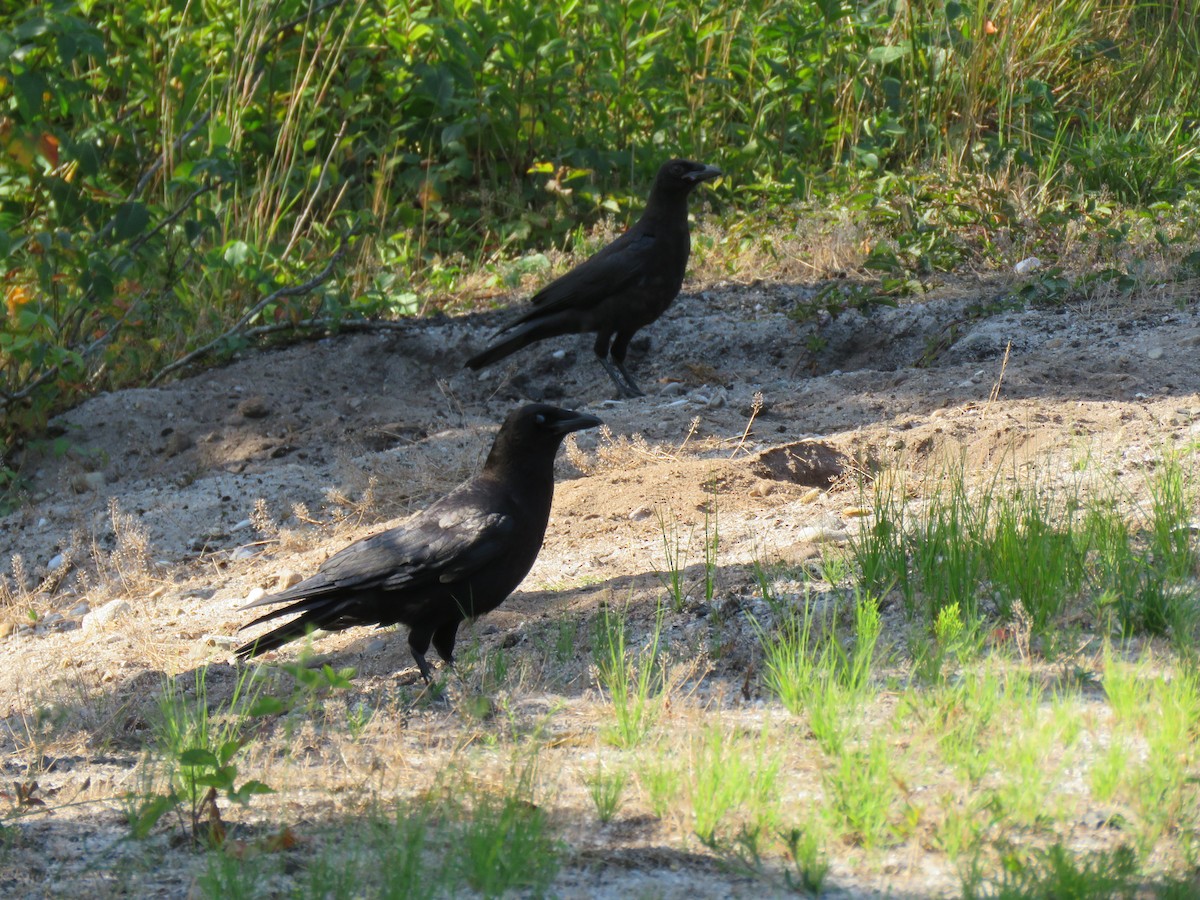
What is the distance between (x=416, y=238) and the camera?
9.91 m

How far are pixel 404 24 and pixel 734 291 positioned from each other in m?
2.97

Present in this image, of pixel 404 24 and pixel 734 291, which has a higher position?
pixel 404 24

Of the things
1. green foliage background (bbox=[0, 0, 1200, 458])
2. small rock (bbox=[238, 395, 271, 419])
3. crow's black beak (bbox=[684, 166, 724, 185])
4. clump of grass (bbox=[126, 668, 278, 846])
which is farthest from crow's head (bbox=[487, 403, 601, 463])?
crow's black beak (bbox=[684, 166, 724, 185])

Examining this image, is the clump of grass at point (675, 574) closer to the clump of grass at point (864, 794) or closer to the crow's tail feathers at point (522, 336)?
the clump of grass at point (864, 794)

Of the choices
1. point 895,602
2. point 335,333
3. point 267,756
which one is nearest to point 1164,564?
point 895,602

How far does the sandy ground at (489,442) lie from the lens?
15.9 feet

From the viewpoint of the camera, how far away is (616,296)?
24.9ft

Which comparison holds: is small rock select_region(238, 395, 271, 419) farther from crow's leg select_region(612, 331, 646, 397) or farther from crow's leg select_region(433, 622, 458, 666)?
crow's leg select_region(433, 622, 458, 666)

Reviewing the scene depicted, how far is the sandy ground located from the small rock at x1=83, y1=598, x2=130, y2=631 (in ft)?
0.06

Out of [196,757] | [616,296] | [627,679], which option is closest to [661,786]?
[627,679]

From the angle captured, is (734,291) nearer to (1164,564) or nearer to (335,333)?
(335,333)

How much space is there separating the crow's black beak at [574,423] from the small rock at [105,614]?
1964mm

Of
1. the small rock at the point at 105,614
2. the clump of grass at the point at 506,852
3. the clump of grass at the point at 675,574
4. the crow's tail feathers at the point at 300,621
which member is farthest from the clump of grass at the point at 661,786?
the small rock at the point at 105,614

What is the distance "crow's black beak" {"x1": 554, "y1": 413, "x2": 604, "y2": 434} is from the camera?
4805 mm
